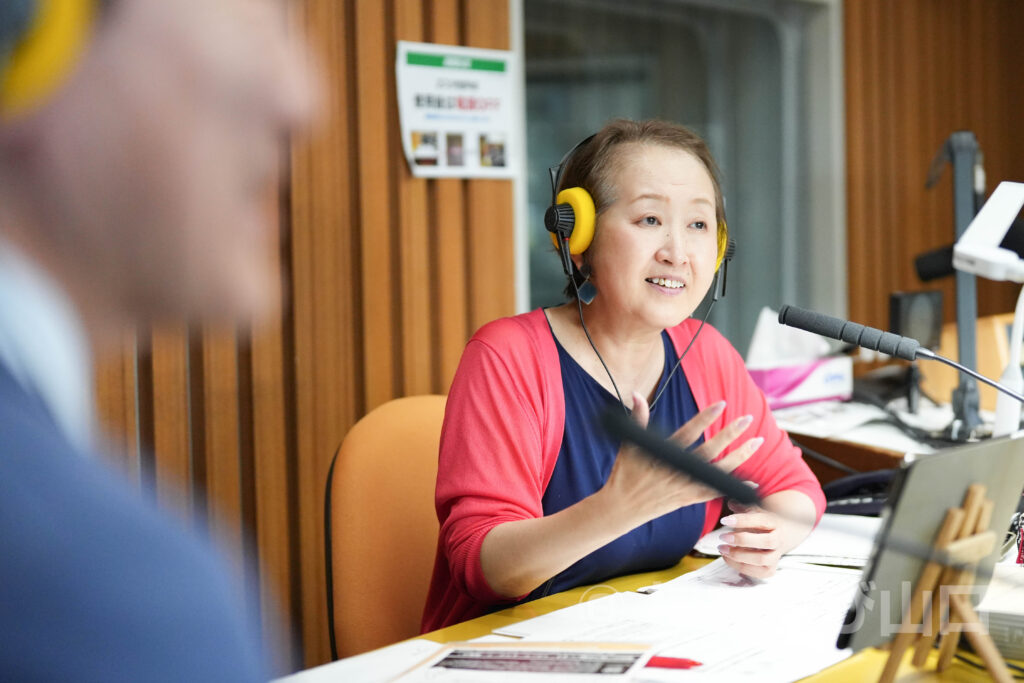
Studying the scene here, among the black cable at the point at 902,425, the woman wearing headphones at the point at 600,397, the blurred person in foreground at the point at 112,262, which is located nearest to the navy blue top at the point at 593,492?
the woman wearing headphones at the point at 600,397

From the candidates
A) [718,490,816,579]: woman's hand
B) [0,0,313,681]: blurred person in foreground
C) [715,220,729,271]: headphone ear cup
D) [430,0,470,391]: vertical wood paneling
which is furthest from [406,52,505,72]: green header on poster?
[0,0,313,681]: blurred person in foreground

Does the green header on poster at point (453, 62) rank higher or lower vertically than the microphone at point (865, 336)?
higher

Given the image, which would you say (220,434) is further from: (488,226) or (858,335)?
(858,335)

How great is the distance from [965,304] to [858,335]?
104cm

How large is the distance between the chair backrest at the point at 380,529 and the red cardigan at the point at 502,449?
2.8 inches

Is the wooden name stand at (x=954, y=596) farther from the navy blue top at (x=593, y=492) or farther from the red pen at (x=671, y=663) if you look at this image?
the navy blue top at (x=593, y=492)

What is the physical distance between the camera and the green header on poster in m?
2.33

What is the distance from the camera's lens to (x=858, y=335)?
3.72 ft

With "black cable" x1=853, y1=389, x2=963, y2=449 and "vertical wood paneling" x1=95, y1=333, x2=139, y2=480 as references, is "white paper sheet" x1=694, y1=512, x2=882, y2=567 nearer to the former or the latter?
"black cable" x1=853, y1=389, x2=963, y2=449

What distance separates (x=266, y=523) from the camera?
2.17 metres

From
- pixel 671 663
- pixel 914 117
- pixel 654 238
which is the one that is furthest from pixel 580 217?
pixel 914 117

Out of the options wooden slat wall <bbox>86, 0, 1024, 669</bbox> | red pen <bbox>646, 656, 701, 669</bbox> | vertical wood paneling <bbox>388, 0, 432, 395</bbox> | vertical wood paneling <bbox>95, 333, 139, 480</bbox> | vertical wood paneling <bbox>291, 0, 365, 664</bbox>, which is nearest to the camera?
red pen <bbox>646, 656, 701, 669</bbox>

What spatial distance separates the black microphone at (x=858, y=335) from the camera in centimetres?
112

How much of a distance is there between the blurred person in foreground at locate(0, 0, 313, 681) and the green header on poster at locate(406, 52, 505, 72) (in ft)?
6.57
